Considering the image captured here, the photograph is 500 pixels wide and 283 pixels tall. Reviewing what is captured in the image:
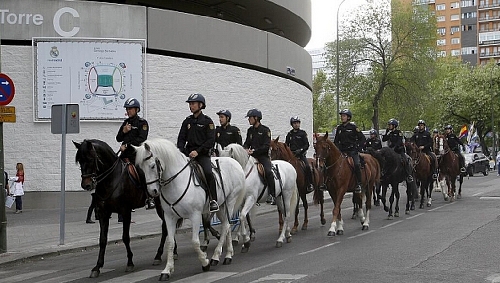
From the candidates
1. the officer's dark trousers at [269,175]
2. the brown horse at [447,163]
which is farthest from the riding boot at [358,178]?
the brown horse at [447,163]

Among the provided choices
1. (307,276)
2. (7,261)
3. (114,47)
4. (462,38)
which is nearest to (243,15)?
(114,47)

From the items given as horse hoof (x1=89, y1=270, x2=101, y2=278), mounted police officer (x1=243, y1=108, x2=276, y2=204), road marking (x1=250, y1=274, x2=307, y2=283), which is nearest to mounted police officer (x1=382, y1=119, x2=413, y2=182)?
mounted police officer (x1=243, y1=108, x2=276, y2=204)

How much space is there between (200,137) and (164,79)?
1368cm

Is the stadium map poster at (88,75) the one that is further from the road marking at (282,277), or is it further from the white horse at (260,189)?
the road marking at (282,277)

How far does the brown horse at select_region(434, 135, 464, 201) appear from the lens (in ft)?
75.3

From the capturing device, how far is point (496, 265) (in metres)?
9.82

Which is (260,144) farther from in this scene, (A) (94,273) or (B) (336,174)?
(A) (94,273)

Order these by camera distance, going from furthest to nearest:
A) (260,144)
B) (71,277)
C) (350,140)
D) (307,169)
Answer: (307,169) → (350,140) → (260,144) → (71,277)

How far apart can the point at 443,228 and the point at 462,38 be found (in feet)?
386

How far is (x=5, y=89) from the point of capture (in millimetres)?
13172

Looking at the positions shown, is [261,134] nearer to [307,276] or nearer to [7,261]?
[307,276]

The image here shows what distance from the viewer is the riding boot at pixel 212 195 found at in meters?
10.3

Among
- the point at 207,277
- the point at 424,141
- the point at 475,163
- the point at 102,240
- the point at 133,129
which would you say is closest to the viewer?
the point at 207,277

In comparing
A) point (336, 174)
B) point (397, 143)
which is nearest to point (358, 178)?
point (336, 174)
